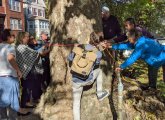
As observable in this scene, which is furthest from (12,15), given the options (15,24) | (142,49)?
(142,49)

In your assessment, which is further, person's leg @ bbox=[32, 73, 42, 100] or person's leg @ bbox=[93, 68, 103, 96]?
person's leg @ bbox=[32, 73, 42, 100]

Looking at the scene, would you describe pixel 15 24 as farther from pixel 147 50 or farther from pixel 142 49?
pixel 142 49

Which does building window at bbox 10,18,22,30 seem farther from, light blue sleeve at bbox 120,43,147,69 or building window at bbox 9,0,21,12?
light blue sleeve at bbox 120,43,147,69

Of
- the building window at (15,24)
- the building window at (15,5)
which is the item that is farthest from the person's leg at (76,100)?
the building window at (15,5)

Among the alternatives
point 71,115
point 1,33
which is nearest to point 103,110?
point 71,115

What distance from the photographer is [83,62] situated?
5883mm

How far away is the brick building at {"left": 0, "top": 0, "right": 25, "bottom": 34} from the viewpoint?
49.0 m

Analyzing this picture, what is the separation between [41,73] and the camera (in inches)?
324

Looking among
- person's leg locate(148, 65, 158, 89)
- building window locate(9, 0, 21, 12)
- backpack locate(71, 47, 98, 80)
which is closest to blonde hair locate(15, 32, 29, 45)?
backpack locate(71, 47, 98, 80)

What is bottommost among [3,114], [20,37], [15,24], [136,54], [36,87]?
[3,114]

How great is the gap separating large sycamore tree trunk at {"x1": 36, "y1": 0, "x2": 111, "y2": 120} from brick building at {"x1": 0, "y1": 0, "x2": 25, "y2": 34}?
4220cm

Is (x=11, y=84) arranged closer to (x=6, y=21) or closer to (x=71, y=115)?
(x=71, y=115)

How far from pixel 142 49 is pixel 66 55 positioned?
1.54 metres

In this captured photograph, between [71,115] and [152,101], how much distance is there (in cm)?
224
